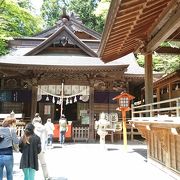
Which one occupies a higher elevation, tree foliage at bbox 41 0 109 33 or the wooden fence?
tree foliage at bbox 41 0 109 33

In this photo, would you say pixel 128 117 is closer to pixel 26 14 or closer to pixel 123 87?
pixel 123 87

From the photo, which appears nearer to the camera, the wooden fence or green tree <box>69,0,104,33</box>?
the wooden fence

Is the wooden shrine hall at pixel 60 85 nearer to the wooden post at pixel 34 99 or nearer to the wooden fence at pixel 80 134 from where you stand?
the wooden post at pixel 34 99

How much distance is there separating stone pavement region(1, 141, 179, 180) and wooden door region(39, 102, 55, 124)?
638 cm

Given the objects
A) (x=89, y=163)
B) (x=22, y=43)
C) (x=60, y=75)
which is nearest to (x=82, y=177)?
(x=89, y=163)

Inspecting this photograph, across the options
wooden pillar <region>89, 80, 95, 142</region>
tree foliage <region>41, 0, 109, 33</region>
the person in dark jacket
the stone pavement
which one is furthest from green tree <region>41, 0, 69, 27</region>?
the person in dark jacket

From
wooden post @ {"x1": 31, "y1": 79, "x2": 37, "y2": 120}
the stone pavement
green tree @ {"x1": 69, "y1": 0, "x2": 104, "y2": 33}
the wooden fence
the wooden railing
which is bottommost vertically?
the stone pavement

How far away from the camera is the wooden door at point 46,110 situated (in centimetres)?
1927

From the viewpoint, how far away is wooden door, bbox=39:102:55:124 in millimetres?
19266

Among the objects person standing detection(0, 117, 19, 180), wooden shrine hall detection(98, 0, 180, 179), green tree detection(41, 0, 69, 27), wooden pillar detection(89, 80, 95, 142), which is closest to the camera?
person standing detection(0, 117, 19, 180)

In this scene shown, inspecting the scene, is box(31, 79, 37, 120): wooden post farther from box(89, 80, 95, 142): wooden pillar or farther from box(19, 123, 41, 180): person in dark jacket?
box(19, 123, 41, 180): person in dark jacket

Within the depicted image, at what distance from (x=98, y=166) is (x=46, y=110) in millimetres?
10333

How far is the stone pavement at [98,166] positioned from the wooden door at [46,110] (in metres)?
6.38

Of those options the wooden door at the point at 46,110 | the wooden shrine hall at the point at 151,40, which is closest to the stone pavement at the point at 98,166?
the wooden shrine hall at the point at 151,40
